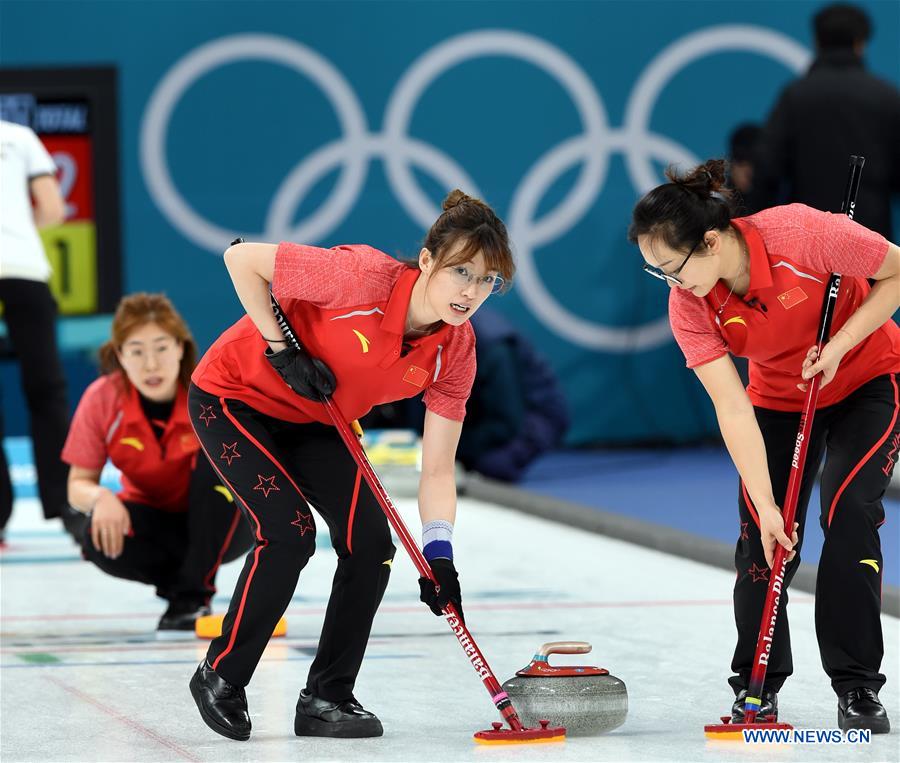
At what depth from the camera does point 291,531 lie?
361 centimetres

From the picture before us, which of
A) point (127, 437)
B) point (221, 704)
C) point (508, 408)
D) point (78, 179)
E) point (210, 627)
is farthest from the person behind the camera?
point (78, 179)

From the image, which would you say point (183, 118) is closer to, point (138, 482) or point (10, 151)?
point (10, 151)

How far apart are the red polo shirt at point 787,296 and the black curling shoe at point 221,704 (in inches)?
49.3

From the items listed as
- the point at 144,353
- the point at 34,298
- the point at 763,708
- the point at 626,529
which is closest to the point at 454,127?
the point at 626,529

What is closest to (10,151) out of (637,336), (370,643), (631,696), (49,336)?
(49,336)

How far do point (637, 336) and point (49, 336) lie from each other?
4368 millimetres

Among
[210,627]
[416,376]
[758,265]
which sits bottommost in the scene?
[210,627]

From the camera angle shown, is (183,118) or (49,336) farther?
(183,118)

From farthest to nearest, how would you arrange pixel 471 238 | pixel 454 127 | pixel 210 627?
pixel 454 127, pixel 210 627, pixel 471 238

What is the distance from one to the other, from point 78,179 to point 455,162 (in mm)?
2173

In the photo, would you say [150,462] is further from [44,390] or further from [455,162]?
[455,162]

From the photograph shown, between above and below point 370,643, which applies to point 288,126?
above

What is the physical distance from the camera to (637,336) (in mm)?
9742

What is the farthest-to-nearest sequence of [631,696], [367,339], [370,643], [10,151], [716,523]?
[716,523] → [10,151] → [370,643] → [631,696] → [367,339]
